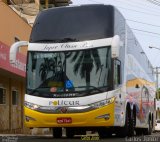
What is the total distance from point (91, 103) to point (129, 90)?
10.6 feet

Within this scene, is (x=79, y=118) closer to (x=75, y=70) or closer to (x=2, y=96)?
(x=75, y=70)

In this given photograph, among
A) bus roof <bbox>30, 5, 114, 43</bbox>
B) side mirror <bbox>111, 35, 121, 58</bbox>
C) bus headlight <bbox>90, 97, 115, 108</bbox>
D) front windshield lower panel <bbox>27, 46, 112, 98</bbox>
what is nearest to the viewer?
side mirror <bbox>111, 35, 121, 58</bbox>

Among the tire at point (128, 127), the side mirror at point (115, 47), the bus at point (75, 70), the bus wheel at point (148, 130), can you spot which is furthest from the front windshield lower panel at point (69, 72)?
the bus wheel at point (148, 130)

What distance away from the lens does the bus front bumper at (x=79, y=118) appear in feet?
48.0

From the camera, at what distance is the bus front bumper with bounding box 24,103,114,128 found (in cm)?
1462

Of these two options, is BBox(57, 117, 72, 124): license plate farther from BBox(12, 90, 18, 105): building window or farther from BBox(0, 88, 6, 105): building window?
BBox(12, 90, 18, 105): building window

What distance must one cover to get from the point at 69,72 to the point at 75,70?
18 cm

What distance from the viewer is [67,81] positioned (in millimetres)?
15000

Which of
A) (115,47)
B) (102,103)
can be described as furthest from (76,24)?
(102,103)

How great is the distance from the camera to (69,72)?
15.1m

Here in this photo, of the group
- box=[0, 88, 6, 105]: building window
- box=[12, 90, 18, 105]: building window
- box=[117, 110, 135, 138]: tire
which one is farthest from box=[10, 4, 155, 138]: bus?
box=[12, 90, 18, 105]: building window

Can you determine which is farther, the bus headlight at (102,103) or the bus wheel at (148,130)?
the bus wheel at (148,130)

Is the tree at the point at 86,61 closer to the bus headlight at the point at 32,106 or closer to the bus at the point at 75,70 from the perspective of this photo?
the bus at the point at 75,70

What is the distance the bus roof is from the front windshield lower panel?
1.52 feet
